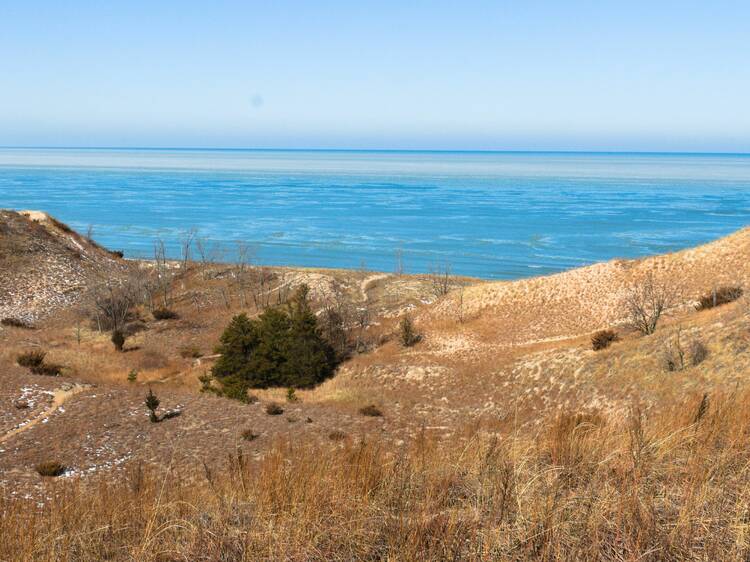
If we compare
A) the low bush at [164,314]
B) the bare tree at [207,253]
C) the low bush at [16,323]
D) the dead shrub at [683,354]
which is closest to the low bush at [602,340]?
the dead shrub at [683,354]

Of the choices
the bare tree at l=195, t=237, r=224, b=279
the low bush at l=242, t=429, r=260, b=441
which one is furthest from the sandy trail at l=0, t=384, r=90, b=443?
the bare tree at l=195, t=237, r=224, b=279

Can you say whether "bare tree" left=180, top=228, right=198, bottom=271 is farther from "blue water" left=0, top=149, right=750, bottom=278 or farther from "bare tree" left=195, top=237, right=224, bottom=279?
"blue water" left=0, top=149, right=750, bottom=278

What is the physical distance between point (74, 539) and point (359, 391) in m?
28.6

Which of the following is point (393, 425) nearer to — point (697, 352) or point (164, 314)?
point (697, 352)

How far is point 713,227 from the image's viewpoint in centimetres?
10900

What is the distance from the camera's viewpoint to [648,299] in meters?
39.1

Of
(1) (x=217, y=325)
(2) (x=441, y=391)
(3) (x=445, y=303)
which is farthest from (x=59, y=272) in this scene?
(2) (x=441, y=391)

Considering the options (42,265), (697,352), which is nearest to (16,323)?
(42,265)

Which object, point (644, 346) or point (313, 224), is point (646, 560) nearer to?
point (644, 346)

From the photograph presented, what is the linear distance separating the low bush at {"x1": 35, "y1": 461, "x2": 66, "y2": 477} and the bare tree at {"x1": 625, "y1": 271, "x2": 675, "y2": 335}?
27.1 metres

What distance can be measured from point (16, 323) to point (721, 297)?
163 feet

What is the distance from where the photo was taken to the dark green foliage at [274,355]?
37312 mm

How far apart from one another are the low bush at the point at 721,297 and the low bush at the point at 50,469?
103 ft

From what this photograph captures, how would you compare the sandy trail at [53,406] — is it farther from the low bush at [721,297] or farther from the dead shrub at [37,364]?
the low bush at [721,297]
